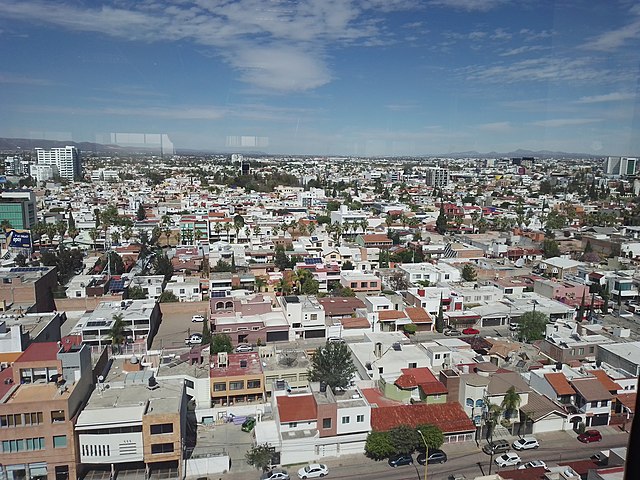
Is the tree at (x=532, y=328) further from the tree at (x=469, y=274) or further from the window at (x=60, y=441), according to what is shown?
the window at (x=60, y=441)

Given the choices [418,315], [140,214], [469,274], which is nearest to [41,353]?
[418,315]

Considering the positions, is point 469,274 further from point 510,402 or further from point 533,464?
point 533,464

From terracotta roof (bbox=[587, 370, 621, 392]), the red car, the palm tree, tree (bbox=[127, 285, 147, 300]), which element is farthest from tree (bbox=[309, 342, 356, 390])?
tree (bbox=[127, 285, 147, 300])

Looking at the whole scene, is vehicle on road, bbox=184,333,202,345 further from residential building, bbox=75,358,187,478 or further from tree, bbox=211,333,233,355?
residential building, bbox=75,358,187,478

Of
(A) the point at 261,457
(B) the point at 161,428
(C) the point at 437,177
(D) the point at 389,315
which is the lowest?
(A) the point at 261,457

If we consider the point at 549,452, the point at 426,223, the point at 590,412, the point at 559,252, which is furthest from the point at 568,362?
the point at 426,223
